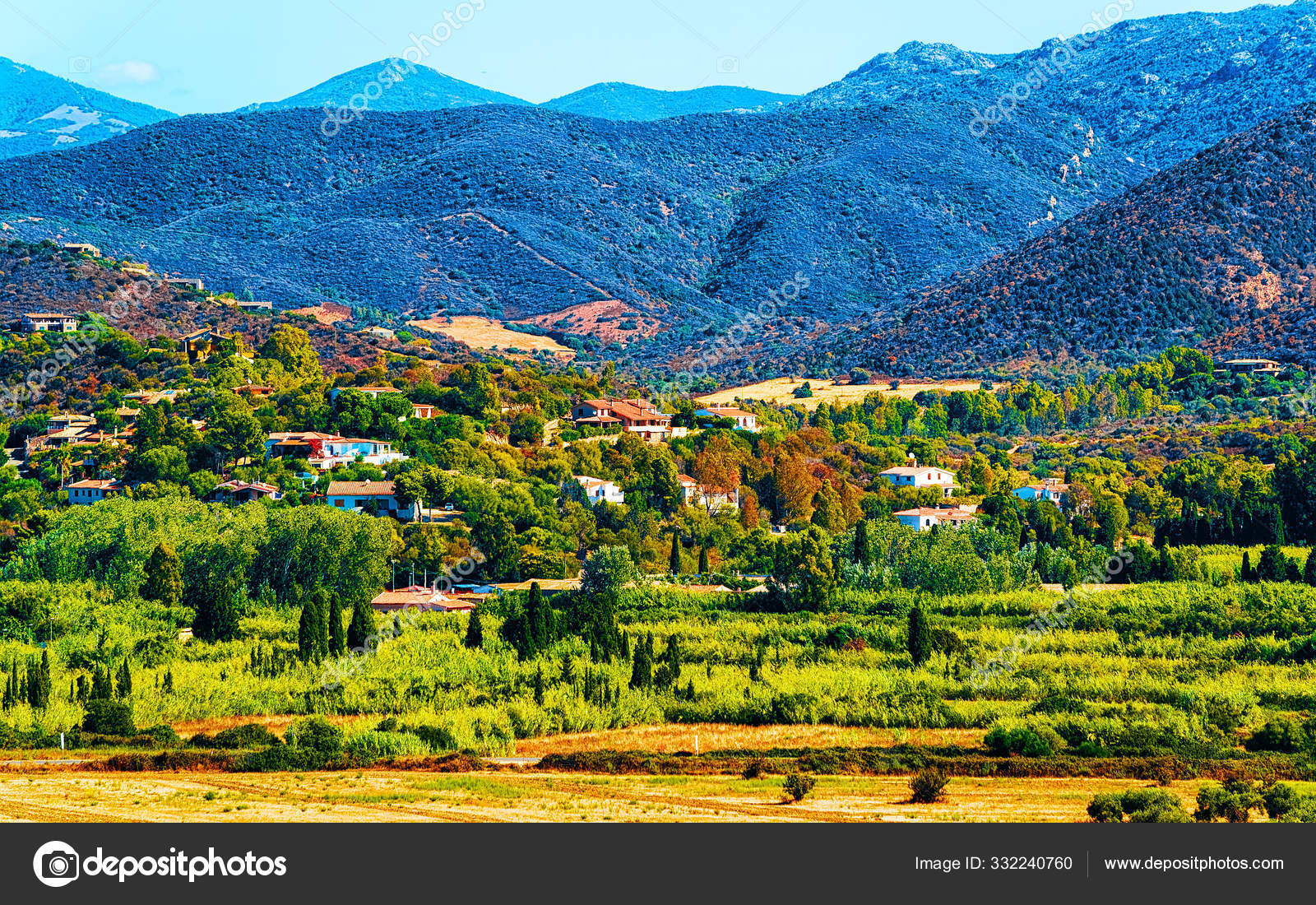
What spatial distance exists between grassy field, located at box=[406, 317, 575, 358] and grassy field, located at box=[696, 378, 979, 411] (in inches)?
889

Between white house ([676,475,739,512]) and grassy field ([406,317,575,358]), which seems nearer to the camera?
white house ([676,475,739,512])

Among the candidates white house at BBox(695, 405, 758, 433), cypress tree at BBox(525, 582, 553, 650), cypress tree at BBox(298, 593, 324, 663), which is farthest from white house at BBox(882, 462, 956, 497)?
cypress tree at BBox(298, 593, 324, 663)

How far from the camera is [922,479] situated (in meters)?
75.6

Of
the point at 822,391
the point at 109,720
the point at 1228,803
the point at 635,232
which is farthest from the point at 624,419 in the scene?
the point at 635,232

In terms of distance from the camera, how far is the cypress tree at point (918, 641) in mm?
42938

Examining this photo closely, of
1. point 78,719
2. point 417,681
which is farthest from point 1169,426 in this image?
point 78,719

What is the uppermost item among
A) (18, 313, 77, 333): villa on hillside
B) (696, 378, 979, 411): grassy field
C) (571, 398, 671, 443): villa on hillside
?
(18, 313, 77, 333): villa on hillside

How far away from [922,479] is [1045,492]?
584 cm

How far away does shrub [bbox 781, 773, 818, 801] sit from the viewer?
2756 centimetres

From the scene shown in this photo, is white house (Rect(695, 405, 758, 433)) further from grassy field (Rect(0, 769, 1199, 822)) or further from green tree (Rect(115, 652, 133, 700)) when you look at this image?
grassy field (Rect(0, 769, 1199, 822))

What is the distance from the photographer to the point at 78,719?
35656mm

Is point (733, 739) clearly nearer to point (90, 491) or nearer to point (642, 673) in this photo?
point (642, 673)

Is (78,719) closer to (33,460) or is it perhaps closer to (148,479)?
(148,479)

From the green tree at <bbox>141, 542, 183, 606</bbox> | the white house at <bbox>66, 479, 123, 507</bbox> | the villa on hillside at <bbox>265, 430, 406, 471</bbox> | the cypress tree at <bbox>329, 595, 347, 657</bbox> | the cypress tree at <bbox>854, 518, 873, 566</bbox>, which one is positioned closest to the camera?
the cypress tree at <bbox>329, 595, 347, 657</bbox>
